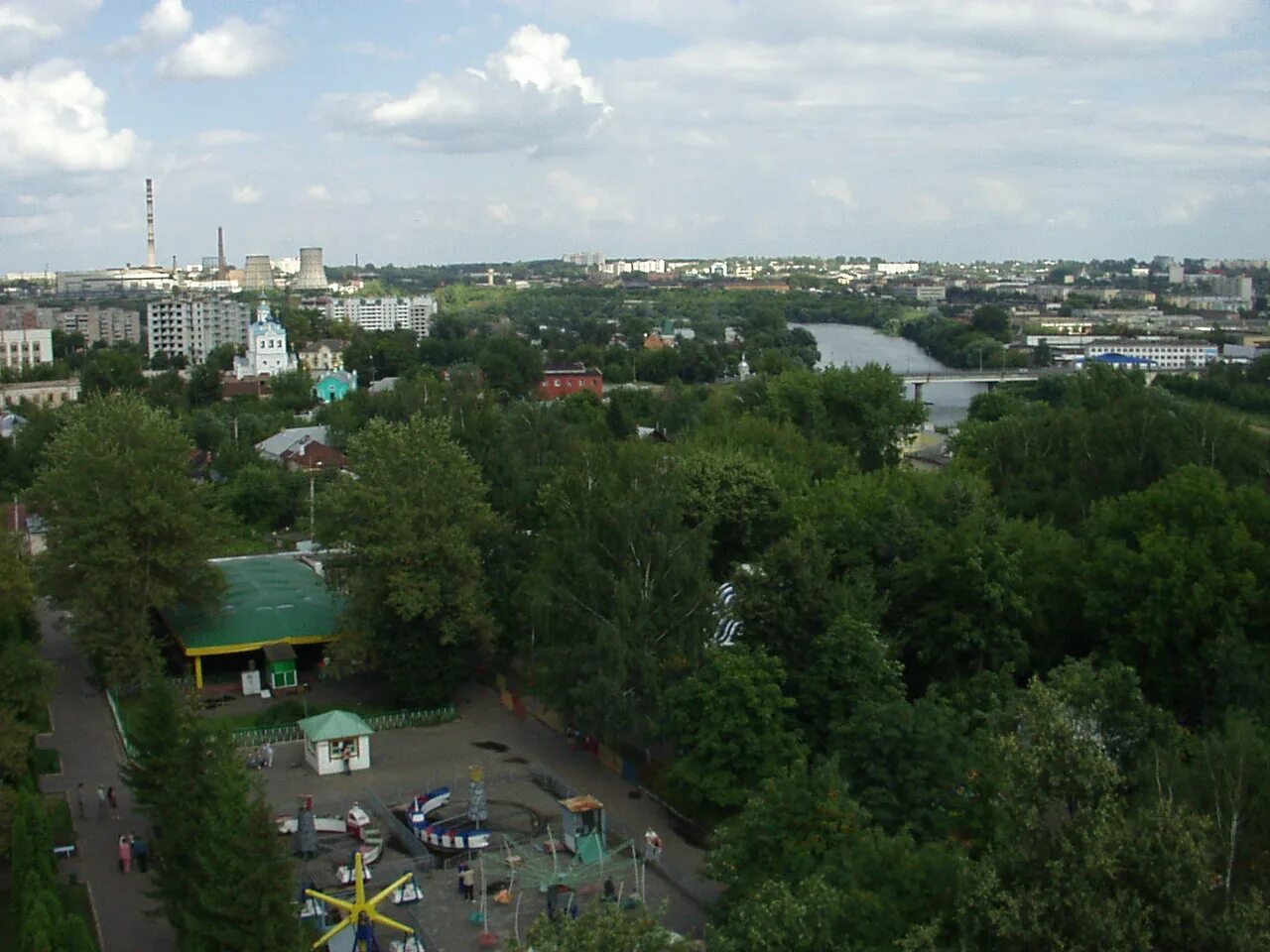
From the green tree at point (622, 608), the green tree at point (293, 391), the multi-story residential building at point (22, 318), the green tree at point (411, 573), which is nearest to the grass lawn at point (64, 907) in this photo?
the green tree at point (622, 608)

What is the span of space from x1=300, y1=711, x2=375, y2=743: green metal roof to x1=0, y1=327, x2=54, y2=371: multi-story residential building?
5264cm

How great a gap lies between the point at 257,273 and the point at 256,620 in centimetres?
12075

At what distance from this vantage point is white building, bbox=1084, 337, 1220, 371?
217ft

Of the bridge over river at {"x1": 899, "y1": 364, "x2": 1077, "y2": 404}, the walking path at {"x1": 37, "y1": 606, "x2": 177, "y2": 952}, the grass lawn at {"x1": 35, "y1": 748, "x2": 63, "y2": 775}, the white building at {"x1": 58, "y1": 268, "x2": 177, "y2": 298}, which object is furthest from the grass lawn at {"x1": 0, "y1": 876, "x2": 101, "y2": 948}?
the white building at {"x1": 58, "y1": 268, "x2": 177, "y2": 298}

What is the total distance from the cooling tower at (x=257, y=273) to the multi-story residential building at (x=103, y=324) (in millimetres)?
51166

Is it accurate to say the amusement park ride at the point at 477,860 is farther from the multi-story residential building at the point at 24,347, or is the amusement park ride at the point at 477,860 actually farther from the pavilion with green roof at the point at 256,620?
the multi-story residential building at the point at 24,347

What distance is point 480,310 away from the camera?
113562mm

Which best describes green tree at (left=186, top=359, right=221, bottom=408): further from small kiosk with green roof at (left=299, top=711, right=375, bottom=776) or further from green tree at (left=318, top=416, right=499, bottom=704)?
small kiosk with green roof at (left=299, top=711, right=375, bottom=776)

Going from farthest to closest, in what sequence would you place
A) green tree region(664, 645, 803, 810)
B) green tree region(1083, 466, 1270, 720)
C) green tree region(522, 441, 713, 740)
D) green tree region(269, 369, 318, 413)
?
green tree region(269, 369, 318, 413) → green tree region(522, 441, 713, 740) → green tree region(1083, 466, 1270, 720) → green tree region(664, 645, 803, 810)

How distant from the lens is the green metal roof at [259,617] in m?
17.6

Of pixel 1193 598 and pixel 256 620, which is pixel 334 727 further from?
pixel 1193 598

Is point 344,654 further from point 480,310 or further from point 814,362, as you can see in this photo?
point 480,310

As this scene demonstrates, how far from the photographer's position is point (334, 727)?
14.6m

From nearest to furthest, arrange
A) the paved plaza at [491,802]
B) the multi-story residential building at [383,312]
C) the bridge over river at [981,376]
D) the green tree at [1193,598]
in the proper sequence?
the paved plaza at [491,802], the green tree at [1193,598], the bridge over river at [981,376], the multi-story residential building at [383,312]
